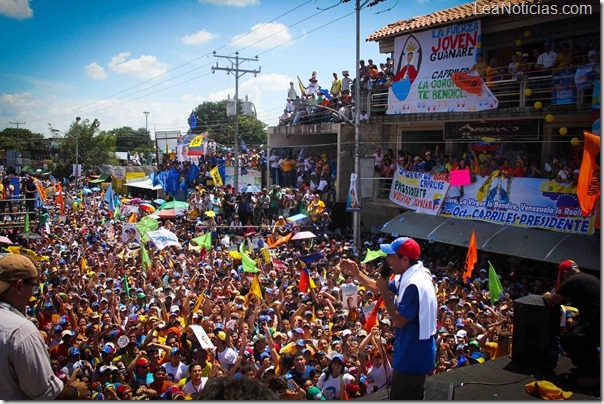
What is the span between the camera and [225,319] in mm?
8406

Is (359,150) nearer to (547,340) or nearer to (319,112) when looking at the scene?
(319,112)

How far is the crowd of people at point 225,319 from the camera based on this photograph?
3.85 metres

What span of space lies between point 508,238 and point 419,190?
3636 mm

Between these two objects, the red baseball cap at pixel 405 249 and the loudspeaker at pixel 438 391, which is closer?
the red baseball cap at pixel 405 249

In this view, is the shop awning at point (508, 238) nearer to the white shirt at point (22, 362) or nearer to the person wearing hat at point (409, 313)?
the person wearing hat at point (409, 313)

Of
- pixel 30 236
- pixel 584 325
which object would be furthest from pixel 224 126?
pixel 584 325

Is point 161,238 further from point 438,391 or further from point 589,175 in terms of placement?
point 438,391

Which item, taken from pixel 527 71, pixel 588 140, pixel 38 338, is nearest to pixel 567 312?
pixel 588 140

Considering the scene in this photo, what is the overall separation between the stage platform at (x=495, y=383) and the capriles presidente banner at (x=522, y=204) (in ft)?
26.5

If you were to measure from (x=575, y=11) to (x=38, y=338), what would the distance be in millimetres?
14801

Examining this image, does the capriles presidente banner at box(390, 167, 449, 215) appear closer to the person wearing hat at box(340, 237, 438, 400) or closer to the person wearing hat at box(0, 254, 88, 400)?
the person wearing hat at box(340, 237, 438, 400)

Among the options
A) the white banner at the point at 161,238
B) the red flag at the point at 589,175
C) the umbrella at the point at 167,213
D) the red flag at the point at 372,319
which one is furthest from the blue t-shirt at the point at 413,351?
the umbrella at the point at 167,213

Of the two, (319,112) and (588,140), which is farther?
(319,112)

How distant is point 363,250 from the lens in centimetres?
1719
